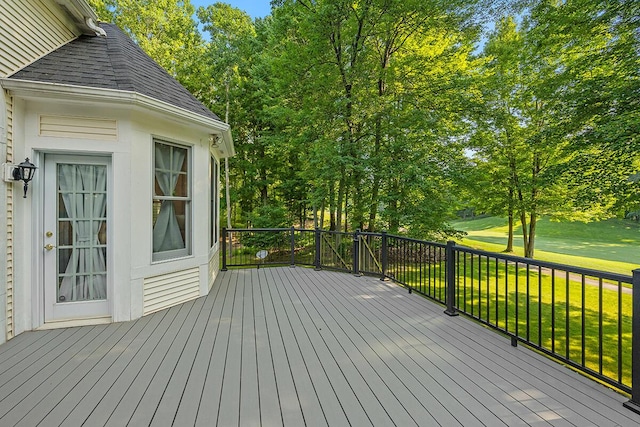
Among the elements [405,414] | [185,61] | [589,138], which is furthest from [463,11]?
[185,61]

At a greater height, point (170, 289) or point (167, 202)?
point (167, 202)

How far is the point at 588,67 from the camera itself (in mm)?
5508

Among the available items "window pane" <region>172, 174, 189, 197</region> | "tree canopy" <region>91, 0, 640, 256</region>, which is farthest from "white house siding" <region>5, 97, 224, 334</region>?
"tree canopy" <region>91, 0, 640, 256</region>

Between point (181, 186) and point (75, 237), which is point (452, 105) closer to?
point (181, 186)

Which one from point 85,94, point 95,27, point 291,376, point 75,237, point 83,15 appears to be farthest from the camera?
point 95,27

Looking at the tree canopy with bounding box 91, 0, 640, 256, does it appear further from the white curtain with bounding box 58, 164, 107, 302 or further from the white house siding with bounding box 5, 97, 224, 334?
the white curtain with bounding box 58, 164, 107, 302

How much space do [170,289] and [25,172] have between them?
2065 mm

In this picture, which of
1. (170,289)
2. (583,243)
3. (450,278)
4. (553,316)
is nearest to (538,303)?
(450,278)

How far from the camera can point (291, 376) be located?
2332 mm

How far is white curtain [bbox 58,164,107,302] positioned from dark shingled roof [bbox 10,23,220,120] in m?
1.00

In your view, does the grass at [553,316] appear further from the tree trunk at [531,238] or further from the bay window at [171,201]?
the tree trunk at [531,238]

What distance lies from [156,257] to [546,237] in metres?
25.2

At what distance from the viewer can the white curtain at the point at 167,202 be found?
3.95 metres

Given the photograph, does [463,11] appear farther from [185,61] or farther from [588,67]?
[185,61]
